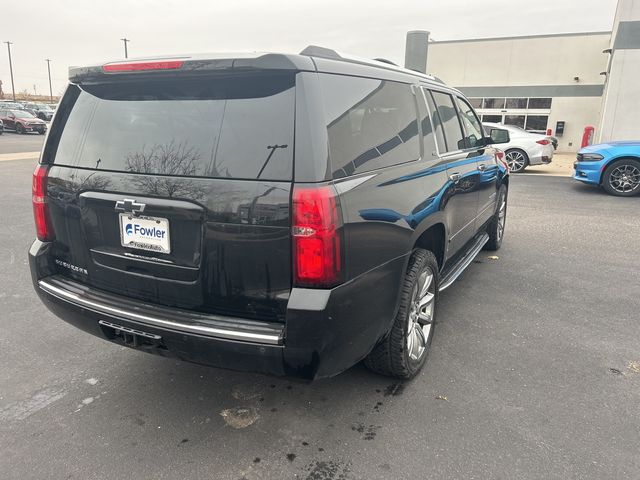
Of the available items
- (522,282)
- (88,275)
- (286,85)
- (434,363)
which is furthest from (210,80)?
(522,282)

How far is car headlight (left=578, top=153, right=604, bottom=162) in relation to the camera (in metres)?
10.1

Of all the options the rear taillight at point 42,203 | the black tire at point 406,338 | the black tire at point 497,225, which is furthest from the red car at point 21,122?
the black tire at point 406,338

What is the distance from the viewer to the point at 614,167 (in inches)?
396

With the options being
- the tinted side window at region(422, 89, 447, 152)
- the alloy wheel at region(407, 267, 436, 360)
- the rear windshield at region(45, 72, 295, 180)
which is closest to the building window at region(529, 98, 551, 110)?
the tinted side window at region(422, 89, 447, 152)

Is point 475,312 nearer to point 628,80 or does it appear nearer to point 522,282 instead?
point 522,282

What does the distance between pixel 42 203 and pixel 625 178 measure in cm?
1082

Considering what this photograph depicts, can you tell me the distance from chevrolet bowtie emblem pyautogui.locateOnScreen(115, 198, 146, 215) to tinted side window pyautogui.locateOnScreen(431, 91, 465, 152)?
237 cm

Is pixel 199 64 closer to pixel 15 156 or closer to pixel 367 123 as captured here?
pixel 367 123

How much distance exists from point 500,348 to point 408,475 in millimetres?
1580

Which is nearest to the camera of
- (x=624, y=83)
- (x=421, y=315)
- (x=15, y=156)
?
(x=421, y=315)

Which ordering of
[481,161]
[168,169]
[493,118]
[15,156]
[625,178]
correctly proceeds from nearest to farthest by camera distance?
[168,169], [481,161], [625,178], [15,156], [493,118]

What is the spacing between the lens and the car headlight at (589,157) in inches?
399

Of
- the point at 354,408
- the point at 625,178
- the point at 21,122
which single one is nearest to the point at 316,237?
the point at 354,408

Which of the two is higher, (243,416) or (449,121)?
(449,121)
